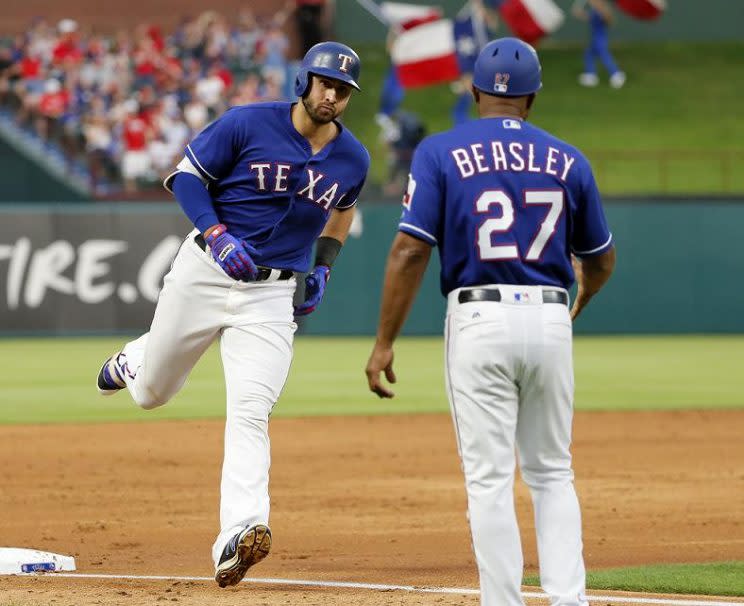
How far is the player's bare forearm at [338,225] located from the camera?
681 centimetres

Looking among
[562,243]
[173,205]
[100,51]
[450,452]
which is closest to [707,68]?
[100,51]

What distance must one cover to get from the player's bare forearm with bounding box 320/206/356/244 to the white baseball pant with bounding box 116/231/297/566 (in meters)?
0.66

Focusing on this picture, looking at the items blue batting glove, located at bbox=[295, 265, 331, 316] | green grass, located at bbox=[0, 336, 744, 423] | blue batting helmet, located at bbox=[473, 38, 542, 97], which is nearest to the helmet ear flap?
blue batting glove, located at bbox=[295, 265, 331, 316]

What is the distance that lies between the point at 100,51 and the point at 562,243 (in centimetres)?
2242

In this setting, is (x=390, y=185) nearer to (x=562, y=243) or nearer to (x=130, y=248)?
(x=130, y=248)

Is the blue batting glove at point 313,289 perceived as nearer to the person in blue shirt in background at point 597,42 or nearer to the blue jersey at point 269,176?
the blue jersey at point 269,176

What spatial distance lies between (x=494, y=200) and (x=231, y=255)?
153 cm

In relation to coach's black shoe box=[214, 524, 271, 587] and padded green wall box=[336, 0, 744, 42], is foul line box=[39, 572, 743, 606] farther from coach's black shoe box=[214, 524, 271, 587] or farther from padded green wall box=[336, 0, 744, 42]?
padded green wall box=[336, 0, 744, 42]

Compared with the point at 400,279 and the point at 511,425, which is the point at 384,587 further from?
the point at 400,279

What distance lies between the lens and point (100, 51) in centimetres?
2617

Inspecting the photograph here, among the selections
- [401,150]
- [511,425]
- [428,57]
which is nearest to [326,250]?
[511,425]

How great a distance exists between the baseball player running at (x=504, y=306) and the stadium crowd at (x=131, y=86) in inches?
661

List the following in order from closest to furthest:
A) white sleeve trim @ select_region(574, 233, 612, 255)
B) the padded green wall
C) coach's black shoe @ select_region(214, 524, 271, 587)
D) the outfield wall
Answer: white sleeve trim @ select_region(574, 233, 612, 255), coach's black shoe @ select_region(214, 524, 271, 587), the outfield wall, the padded green wall

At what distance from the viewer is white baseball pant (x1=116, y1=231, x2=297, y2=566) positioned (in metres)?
5.64
